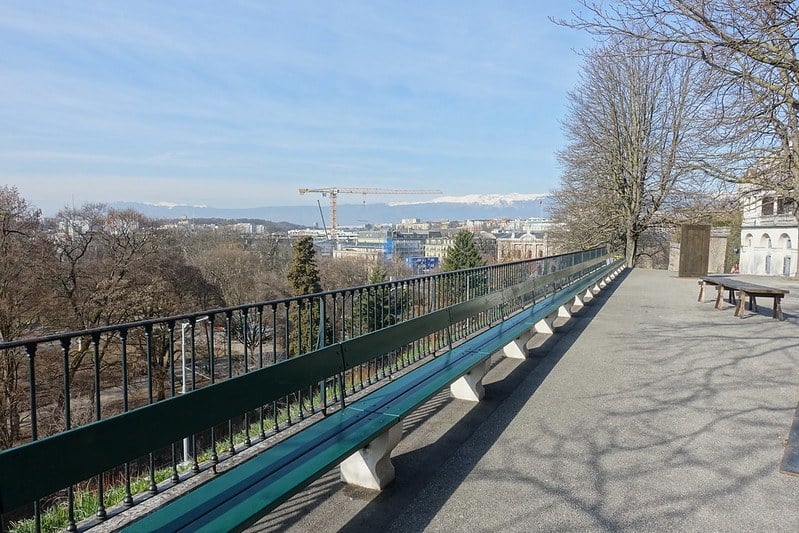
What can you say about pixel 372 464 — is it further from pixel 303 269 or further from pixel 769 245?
pixel 769 245

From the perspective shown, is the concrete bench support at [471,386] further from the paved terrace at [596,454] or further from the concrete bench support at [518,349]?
the concrete bench support at [518,349]

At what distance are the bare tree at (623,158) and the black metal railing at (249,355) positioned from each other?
38.0 ft

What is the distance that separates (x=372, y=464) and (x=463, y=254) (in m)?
43.0

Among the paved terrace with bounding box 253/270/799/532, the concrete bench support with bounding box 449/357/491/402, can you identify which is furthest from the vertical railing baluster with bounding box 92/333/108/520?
the concrete bench support with bounding box 449/357/491/402

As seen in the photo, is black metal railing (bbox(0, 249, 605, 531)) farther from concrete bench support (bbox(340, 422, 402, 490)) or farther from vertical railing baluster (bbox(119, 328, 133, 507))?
concrete bench support (bbox(340, 422, 402, 490))

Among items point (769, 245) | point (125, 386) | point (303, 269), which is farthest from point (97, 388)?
point (769, 245)

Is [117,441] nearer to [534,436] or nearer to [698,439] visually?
[534,436]

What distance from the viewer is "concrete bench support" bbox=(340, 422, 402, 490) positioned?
145 inches

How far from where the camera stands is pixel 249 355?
777cm

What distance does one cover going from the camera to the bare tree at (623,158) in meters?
29.1

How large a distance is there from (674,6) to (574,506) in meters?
6.12

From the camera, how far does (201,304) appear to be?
34.3m

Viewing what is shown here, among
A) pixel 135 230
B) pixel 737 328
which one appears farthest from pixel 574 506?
pixel 135 230

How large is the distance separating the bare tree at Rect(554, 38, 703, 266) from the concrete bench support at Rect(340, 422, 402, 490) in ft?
92.5
